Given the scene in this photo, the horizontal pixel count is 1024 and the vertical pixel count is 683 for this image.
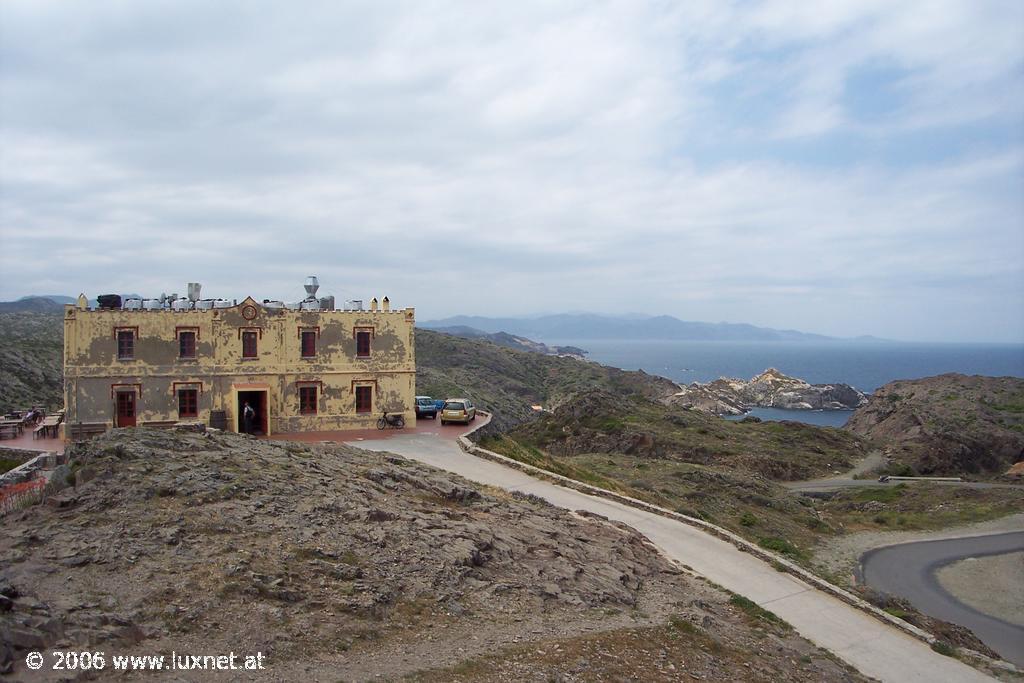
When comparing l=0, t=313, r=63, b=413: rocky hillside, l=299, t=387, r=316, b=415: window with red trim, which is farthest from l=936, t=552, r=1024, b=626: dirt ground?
l=0, t=313, r=63, b=413: rocky hillside

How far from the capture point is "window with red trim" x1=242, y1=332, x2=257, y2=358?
109ft

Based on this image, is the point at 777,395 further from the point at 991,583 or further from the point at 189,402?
the point at 189,402

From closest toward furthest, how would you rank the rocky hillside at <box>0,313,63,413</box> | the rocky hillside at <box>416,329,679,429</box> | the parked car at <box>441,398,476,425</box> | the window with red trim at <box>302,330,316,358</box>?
the window with red trim at <box>302,330,316,358</box> → the parked car at <box>441,398,476,425</box> → the rocky hillside at <box>0,313,63,413</box> → the rocky hillside at <box>416,329,679,429</box>

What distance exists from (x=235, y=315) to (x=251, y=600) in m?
22.6

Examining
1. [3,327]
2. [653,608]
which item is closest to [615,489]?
[653,608]

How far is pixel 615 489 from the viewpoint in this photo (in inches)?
1187

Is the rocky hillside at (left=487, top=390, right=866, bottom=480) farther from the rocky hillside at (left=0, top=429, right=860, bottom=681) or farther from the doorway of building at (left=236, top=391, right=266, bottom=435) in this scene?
the rocky hillside at (left=0, top=429, right=860, bottom=681)

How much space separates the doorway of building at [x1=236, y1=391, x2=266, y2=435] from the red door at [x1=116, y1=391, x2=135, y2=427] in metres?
4.43

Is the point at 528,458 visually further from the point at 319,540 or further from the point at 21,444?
the point at 21,444

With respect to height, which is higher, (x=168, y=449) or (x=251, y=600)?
(x=168, y=449)

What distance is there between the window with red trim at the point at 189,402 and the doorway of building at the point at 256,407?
6.07ft

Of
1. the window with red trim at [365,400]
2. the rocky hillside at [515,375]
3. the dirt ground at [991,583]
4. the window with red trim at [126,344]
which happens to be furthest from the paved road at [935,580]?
the rocky hillside at [515,375]

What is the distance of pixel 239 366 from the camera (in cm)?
3288

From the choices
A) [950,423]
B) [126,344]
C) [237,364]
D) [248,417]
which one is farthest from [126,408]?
[950,423]
